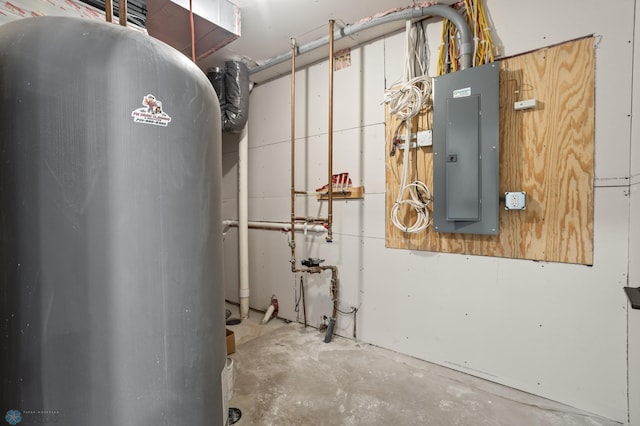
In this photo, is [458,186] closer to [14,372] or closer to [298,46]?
[298,46]

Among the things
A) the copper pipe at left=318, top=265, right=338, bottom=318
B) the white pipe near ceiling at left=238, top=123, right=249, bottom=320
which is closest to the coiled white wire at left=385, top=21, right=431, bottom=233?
the copper pipe at left=318, top=265, right=338, bottom=318

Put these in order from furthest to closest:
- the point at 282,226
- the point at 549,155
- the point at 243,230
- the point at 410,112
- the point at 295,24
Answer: the point at 243,230 < the point at 282,226 < the point at 295,24 < the point at 410,112 < the point at 549,155

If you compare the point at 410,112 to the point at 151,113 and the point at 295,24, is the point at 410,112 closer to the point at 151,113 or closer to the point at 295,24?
the point at 295,24

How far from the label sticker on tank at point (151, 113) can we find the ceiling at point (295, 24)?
157 centimetres

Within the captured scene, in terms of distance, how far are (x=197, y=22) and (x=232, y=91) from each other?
3.08 feet

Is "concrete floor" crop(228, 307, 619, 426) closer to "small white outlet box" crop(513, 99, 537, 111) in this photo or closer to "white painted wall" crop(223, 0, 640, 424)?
"white painted wall" crop(223, 0, 640, 424)

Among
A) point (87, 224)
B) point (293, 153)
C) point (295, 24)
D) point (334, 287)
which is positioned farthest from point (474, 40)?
point (87, 224)

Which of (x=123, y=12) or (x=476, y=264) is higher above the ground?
(x=123, y=12)

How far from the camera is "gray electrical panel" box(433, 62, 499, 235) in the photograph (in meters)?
1.71

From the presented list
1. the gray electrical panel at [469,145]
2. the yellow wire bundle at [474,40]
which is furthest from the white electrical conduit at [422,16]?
the gray electrical panel at [469,145]

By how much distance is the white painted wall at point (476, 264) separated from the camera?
4.94ft

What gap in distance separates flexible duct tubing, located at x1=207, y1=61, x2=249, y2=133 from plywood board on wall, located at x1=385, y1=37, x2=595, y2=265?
2045 millimetres

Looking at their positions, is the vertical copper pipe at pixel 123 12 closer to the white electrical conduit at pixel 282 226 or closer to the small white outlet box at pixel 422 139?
the small white outlet box at pixel 422 139

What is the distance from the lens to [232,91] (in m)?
2.72
